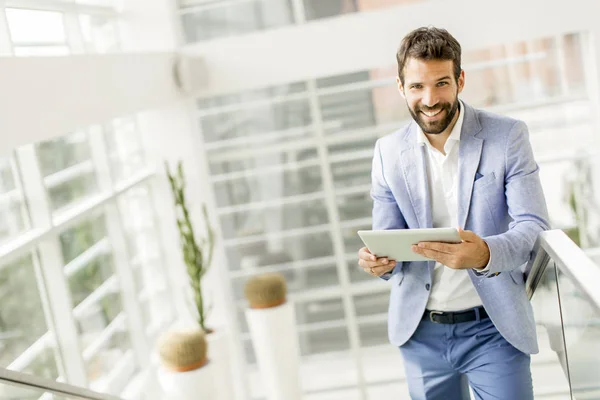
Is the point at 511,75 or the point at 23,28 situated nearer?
the point at 23,28

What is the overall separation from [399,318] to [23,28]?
2.58 metres

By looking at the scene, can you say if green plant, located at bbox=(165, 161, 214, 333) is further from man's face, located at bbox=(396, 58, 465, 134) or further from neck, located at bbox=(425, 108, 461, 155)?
man's face, located at bbox=(396, 58, 465, 134)

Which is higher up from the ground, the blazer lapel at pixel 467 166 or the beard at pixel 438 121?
the beard at pixel 438 121

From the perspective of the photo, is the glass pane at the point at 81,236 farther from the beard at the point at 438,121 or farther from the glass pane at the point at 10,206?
the beard at the point at 438,121

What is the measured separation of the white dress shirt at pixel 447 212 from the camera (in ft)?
8.47

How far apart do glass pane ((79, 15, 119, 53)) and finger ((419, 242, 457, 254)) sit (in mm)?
3315

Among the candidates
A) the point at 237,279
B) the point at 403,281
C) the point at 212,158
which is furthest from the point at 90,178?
the point at 403,281

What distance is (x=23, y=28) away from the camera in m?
3.92

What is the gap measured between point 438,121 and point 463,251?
0.50m

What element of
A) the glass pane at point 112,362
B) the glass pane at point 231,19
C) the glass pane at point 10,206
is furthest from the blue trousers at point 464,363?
the glass pane at point 231,19

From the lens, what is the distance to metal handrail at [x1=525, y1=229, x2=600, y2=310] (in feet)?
5.29

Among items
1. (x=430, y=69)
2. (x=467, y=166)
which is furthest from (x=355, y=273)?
(x=430, y=69)

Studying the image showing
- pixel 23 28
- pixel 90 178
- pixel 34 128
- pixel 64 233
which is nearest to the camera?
pixel 34 128

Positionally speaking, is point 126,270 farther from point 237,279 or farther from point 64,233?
point 237,279
